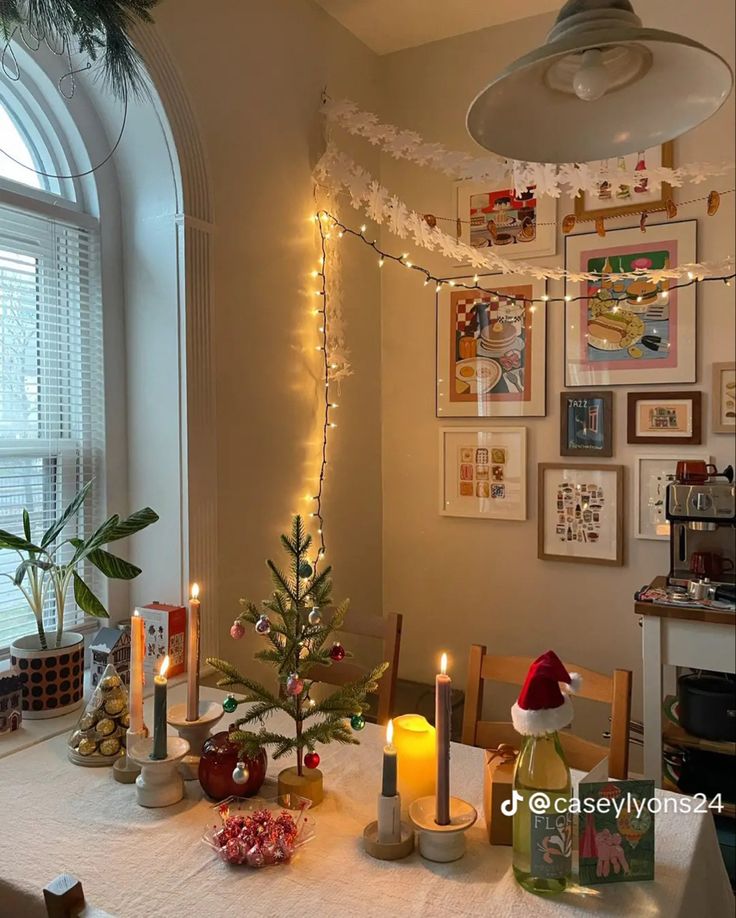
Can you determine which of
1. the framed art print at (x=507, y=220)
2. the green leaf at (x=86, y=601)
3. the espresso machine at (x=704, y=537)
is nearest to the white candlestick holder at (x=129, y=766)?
the green leaf at (x=86, y=601)

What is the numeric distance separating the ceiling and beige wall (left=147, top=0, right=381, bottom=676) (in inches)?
2.7

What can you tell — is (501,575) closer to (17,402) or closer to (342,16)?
(17,402)

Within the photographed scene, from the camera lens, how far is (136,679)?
1172 mm

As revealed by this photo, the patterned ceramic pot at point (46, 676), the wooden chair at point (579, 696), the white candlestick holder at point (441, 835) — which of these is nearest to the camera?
the white candlestick holder at point (441, 835)

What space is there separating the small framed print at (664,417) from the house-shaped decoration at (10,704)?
1774 millimetres

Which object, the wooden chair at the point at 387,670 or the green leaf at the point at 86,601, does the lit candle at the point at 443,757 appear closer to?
the wooden chair at the point at 387,670

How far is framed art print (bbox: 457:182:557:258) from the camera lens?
7.75 feet

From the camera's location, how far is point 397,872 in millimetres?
962

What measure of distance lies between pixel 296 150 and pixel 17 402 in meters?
1.13

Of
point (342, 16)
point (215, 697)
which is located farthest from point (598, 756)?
point (342, 16)

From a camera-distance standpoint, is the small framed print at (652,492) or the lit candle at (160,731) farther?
the small framed print at (652,492)

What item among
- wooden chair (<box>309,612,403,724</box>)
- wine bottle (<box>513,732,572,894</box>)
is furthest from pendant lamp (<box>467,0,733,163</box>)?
wooden chair (<box>309,612,403,724</box>)

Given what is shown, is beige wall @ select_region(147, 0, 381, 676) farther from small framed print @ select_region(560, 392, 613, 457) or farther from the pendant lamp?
the pendant lamp

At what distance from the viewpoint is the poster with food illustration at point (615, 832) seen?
Result: 92 centimetres
